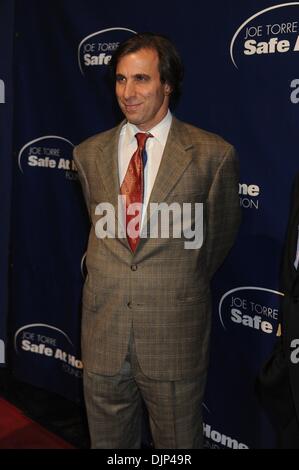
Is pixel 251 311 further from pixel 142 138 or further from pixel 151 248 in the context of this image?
pixel 142 138

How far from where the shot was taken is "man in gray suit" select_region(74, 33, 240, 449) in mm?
2266

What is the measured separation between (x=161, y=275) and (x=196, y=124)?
101 centimetres

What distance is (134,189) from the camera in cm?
230

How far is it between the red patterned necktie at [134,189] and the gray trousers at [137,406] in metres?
0.46

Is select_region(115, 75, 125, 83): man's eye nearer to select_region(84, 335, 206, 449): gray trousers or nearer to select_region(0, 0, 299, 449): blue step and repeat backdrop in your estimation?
select_region(0, 0, 299, 449): blue step and repeat backdrop

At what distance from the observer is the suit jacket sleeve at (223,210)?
7.73ft

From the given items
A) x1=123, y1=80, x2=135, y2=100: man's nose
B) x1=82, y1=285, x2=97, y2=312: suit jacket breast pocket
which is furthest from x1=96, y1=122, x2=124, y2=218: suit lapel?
x1=82, y1=285, x2=97, y2=312: suit jacket breast pocket

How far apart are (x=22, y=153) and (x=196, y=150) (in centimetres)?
182

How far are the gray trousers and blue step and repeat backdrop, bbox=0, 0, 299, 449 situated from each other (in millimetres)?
614

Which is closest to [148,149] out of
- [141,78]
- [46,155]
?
[141,78]

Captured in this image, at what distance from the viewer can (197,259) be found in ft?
7.68

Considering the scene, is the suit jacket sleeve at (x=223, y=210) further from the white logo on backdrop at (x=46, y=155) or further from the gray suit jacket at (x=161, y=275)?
the white logo on backdrop at (x=46, y=155)

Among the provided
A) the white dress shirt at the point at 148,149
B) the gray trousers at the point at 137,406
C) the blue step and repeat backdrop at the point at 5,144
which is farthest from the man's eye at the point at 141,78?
the blue step and repeat backdrop at the point at 5,144

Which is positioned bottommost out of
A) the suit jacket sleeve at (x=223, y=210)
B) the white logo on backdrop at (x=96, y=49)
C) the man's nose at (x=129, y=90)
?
the suit jacket sleeve at (x=223, y=210)
